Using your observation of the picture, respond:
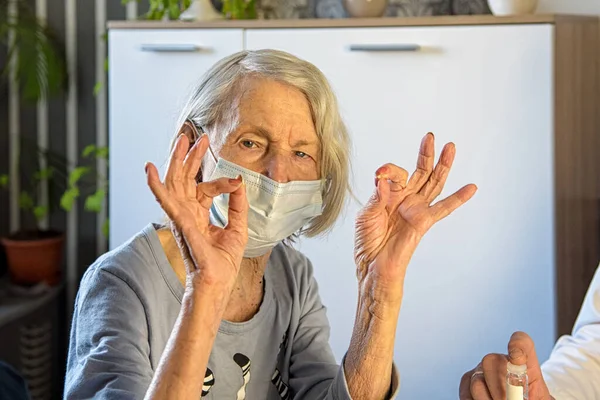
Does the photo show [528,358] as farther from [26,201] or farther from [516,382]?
[26,201]

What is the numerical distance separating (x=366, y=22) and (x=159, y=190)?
1.53 meters

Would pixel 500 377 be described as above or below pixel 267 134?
below

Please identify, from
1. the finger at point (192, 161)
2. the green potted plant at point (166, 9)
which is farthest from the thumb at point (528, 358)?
the green potted plant at point (166, 9)

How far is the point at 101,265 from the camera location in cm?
117

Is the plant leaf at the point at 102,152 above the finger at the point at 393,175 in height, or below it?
above

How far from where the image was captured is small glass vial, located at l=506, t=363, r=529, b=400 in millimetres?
922

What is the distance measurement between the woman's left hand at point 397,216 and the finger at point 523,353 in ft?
0.59

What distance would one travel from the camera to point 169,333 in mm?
1216

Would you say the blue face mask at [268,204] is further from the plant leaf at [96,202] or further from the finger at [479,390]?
the plant leaf at [96,202]

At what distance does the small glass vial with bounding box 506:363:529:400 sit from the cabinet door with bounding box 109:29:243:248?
1633mm

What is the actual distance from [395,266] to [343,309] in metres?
1.29

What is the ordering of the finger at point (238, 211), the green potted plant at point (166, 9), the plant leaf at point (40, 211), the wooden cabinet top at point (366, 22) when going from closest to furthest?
the finger at point (238, 211), the wooden cabinet top at point (366, 22), the green potted plant at point (166, 9), the plant leaf at point (40, 211)

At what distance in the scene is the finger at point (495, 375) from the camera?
45.8 inches

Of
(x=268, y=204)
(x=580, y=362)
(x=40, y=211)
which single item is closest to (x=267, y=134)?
(x=268, y=204)
